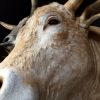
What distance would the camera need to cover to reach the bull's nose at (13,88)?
167 cm

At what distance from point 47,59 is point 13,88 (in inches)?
8.4

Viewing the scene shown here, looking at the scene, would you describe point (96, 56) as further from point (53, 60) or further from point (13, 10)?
point (13, 10)

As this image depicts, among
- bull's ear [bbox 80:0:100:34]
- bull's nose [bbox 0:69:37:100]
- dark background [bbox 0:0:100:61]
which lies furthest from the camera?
dark background [bbox 0:0:100:61]

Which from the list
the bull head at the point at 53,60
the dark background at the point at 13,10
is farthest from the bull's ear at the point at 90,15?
the dark background at the point at 13,10

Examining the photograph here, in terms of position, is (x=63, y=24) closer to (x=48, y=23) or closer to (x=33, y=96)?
(x=48, y=23)

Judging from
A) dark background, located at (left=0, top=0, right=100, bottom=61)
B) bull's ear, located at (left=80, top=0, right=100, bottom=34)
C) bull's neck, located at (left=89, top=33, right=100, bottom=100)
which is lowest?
dark background, located at (left=0, top=0, right=100, bottom=61)

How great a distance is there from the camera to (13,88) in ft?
5.52

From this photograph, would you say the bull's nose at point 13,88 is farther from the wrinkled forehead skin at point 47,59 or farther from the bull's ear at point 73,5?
the bull's ear at point 73,5

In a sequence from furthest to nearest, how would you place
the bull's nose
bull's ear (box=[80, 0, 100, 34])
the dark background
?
the dark background, bull's ear (box=[80, 0, 100, 34]), the bull's nose

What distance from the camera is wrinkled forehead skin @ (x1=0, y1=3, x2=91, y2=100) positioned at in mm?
1712

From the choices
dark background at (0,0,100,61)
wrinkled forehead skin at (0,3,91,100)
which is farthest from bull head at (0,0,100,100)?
dark background at (0,0,100,61)

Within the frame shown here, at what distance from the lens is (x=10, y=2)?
2861mm

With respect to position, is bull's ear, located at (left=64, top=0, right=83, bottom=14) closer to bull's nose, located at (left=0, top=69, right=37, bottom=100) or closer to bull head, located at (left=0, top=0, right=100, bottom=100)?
bull head, located at (left=0, top=0, right=100, bottom=100)

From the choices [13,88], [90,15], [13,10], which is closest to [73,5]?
[90,15]
